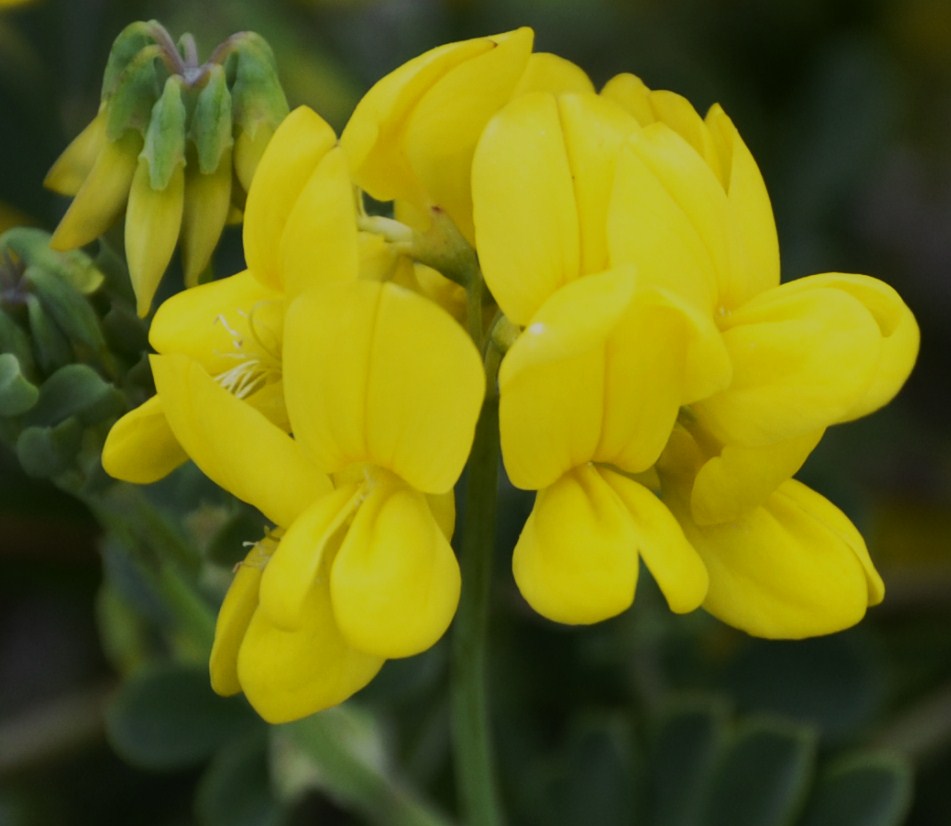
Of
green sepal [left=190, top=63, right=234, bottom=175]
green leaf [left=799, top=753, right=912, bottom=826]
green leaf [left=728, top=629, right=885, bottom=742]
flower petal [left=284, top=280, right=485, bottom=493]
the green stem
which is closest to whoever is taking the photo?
flower petal [left=284, top=280, right=485, bottom=493]

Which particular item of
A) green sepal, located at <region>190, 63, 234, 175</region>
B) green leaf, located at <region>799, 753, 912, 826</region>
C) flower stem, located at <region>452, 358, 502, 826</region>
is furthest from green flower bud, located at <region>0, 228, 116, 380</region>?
green leaf, located at <region>799, 753, 912, 826</region>

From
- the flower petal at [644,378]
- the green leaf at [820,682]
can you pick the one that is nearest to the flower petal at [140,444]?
the flower petal at [644,378]

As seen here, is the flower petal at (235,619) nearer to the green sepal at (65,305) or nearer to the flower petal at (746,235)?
the green sepal at (65,305)

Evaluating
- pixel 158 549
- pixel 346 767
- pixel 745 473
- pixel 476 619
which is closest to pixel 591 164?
pixel 745 473

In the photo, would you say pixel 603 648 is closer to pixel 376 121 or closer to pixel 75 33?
pixel 376 121

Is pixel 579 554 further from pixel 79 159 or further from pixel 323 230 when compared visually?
pixel 79 159

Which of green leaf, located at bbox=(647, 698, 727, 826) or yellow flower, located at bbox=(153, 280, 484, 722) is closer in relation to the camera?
yellow flower, located at bbox=(153, 280, 484, 722)

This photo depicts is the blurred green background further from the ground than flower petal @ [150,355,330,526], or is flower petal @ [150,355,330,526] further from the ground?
flower petal @ [150,355,330,526]

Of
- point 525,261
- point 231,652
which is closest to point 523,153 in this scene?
point 525,261

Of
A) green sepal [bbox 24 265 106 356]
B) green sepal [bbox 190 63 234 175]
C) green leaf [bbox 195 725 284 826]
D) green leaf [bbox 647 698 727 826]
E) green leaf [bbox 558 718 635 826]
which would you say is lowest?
green leaf [bbox 195 725 284 826]

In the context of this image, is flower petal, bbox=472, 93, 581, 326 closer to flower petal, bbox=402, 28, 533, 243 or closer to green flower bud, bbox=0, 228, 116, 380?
flower petal, bbox=402, 28, 533, 243
